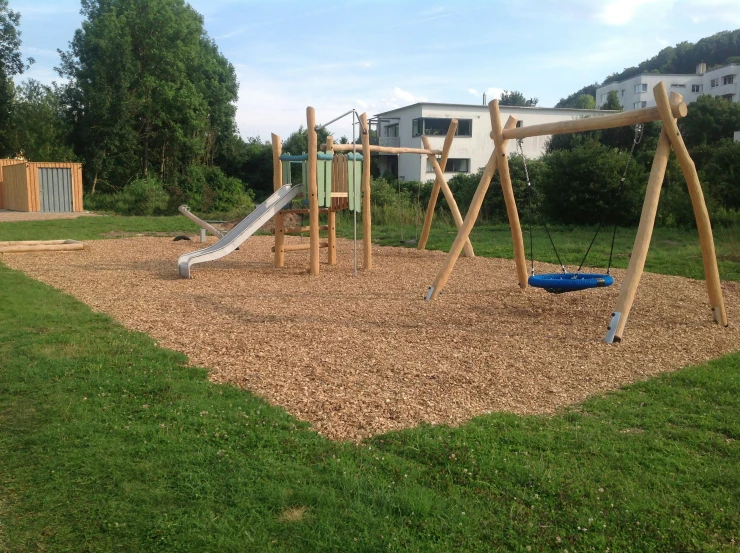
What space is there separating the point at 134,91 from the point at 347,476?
3718cm

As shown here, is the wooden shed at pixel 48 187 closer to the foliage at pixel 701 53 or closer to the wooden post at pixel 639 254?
the wooden post at pixel 639 254

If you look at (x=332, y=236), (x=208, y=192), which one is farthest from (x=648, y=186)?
(x=208, y=192)

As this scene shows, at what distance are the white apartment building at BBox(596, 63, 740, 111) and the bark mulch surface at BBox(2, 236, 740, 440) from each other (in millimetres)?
62473

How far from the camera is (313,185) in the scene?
10.6 m

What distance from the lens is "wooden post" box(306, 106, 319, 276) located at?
34.4 ft

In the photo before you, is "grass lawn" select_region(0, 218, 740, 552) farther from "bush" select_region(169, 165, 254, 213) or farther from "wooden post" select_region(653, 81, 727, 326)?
Answer: "bush" select_region(169, 165, 254, 213)

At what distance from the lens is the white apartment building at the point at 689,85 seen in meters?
64.6

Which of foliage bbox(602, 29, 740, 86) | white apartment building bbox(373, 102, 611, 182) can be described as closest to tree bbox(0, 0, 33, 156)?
white apartment building bbox(373, 102, 611, 182)

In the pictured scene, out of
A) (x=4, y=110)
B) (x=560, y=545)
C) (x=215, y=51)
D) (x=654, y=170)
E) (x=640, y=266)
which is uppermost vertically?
(x=215, y=51)

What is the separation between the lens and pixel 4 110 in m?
36.3

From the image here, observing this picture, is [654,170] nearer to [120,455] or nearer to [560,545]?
[560,545]

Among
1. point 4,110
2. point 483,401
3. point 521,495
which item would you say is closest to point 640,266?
point 483,401

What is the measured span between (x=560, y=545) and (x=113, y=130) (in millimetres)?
37273

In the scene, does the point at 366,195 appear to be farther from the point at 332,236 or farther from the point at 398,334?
the point at 398,334
